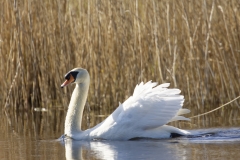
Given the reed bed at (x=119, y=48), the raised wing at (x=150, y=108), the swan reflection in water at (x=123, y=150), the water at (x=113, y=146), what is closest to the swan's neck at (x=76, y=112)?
the water at (x=113, y=146)

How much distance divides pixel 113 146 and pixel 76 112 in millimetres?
1209

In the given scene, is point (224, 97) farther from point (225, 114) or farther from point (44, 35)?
point (44, 35)

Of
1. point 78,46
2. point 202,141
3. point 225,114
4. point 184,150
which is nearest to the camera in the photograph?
point 184,150

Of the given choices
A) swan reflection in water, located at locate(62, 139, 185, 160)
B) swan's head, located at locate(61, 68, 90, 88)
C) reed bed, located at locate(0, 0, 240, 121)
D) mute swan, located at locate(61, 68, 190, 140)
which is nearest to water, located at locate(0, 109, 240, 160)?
swan reflection in water, located at locate(62, 139, 185, 160)

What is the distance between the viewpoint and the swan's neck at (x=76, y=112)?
8102 millimetres

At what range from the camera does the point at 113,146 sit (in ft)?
23.5

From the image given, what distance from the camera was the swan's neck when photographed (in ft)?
26.6

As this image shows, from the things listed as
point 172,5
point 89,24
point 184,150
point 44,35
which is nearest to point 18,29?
point 44,35

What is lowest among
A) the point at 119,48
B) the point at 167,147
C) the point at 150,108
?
the point at 167,147

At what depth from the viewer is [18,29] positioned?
10.4 metres

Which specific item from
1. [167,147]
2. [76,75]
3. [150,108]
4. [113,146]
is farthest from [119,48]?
[167,147]

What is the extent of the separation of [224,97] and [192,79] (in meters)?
0.57

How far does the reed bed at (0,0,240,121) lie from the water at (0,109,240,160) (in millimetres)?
1509

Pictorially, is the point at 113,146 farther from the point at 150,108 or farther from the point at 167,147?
the point at 150,108
